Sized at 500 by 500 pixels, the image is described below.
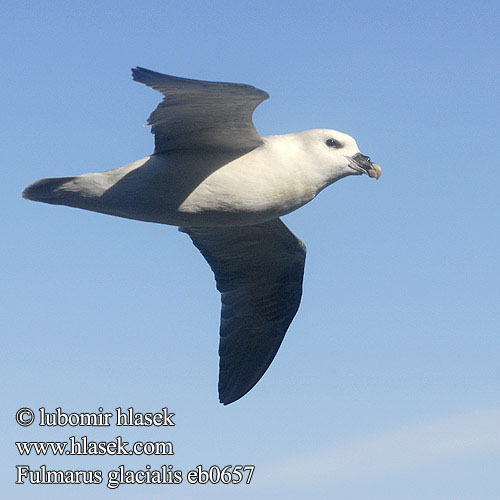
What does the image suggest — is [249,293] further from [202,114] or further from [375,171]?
[202,114]

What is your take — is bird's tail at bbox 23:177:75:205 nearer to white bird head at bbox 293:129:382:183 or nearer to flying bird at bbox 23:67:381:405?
flying bird at bbox 23:67:381:405

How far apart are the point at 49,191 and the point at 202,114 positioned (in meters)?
1.56

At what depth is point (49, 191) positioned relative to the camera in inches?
296

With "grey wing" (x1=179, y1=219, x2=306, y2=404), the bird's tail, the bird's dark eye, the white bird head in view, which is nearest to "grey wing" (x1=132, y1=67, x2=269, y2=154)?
the white bird head

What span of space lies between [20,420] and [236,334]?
2.69 meters

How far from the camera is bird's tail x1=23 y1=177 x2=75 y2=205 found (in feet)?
24.6

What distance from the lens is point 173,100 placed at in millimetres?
7059

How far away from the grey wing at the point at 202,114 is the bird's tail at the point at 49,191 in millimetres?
902

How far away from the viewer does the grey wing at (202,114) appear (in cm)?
670

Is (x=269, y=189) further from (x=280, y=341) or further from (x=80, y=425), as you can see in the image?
(x=80, y=425)

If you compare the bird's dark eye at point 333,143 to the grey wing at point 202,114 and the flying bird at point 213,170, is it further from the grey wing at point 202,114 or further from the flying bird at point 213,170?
the grey wing at point 202,114

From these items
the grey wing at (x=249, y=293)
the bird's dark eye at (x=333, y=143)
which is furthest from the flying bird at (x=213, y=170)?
the grey wing at (x=249, y=293)

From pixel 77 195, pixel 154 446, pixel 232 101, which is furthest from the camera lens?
pixel 154 446

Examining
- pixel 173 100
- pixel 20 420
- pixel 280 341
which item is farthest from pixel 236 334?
pixel 173 100
